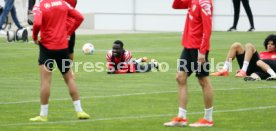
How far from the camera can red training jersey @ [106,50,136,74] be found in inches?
869

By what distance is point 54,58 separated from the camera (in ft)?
48.2

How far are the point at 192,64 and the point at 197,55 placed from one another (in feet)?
0.47

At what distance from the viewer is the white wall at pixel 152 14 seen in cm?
4225

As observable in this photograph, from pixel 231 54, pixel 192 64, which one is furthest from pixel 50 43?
pixel 231 54

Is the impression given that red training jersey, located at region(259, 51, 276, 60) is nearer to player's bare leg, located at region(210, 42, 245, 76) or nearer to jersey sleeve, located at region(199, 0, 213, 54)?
player's bare leg, located at region(210, 42, 245, 76)

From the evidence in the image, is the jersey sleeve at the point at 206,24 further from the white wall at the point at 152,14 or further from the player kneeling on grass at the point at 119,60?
the white wall at the point at 152,14

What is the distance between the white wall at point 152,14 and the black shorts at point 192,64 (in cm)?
2780

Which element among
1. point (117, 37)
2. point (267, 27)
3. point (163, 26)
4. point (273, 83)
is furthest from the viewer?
point (163, 26)

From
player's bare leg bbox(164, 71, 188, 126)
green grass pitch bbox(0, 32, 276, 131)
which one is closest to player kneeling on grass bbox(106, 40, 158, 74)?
green grass pitch bbox(0, 32, 276, 131)

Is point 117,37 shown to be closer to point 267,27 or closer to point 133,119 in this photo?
point 267,27

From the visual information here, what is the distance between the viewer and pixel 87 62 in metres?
24.9

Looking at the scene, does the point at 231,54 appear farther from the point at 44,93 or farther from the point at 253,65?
the point at 44,93

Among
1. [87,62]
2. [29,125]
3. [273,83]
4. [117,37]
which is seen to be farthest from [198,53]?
[117,37]

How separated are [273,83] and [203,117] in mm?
5200
